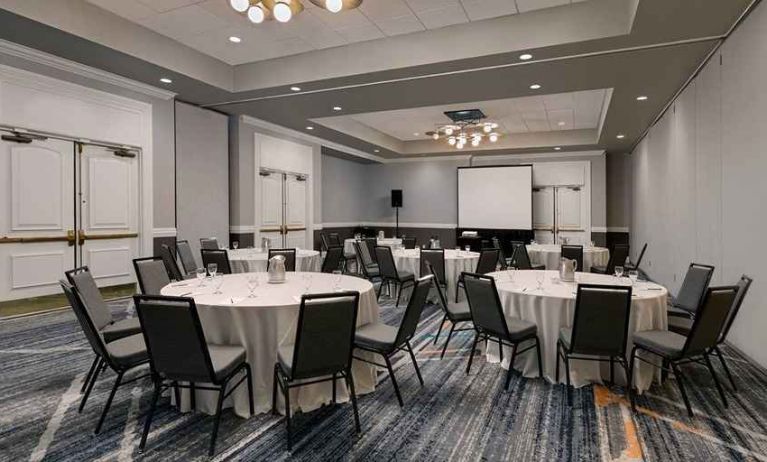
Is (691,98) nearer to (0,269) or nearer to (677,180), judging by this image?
(677,180)

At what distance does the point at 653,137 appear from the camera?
840 centimetres

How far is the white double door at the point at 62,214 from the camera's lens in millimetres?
5156

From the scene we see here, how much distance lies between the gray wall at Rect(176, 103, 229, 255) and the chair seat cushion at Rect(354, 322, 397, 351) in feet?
17.1

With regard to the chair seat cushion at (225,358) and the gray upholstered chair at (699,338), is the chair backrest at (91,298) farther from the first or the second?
the gray upholstered chair at (699,338)

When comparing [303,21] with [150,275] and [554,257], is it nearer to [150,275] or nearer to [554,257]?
[150,275]

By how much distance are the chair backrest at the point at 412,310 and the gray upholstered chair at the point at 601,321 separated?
1063mm

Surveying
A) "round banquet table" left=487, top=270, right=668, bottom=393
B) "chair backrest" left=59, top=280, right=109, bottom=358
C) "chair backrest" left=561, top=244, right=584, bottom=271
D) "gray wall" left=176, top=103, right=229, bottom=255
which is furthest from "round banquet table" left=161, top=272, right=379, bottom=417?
"chair backrest" left=561, top=244, right=584, bottom=271

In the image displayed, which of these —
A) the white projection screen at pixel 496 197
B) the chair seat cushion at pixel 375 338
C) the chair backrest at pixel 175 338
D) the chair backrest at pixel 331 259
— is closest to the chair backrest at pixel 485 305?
the chair seat cushion at pixel 375 338

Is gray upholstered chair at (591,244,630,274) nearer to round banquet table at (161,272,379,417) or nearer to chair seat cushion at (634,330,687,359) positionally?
chair seat cushion at (634,330,687,359)

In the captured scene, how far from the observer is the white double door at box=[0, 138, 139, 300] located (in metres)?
5.16

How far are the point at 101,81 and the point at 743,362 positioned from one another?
26.8 feet

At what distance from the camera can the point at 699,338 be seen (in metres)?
2.90

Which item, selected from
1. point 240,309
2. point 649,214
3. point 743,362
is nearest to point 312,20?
point 240,309

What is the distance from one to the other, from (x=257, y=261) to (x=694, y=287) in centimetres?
511
